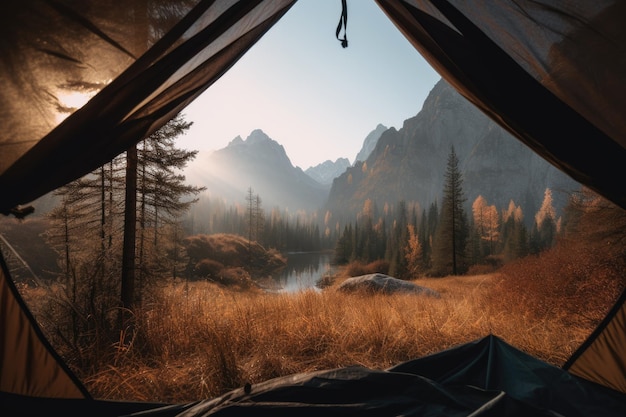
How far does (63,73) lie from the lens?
1660mm

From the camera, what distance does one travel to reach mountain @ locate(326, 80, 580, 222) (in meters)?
113

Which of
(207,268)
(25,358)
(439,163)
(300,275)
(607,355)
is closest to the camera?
(25,358)

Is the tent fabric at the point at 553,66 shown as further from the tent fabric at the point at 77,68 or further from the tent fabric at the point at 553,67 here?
the tent fabric at the point at 77,68

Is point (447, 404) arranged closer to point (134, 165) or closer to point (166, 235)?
point (134, 165)

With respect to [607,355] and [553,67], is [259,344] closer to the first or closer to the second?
[607,355]

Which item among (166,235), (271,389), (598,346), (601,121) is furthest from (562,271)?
(166,235)

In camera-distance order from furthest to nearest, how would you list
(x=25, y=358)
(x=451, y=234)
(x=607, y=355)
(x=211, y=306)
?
1. (x=451, y=234)
2. (x=211, y=306)
3. (x=607, y=355)
4. (x=25, y=358)

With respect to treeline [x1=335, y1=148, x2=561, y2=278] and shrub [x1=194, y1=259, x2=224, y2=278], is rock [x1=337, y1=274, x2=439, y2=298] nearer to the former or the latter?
treeline [x1=335, y1=148, x2=561, y2=278]

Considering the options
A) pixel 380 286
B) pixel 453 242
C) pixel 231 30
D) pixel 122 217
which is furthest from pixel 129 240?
pixel 453 242

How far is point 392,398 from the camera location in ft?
5.64

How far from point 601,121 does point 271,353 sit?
347 centimetres

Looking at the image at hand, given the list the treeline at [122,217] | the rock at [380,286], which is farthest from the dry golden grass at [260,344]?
the rock at [380,286]

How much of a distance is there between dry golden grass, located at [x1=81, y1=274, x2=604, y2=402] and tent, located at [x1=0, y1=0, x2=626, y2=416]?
2.88 ft

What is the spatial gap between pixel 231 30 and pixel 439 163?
18437 centimetres
